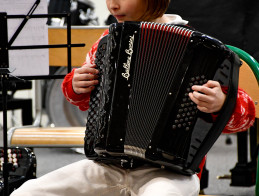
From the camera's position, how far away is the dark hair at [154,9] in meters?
1.45

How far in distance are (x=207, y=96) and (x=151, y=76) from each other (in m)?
0.16

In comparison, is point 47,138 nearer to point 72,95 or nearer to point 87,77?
point 72,95

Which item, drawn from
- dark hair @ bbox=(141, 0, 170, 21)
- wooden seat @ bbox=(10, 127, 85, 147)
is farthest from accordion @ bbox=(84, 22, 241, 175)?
wooden seat @ bbox=(10, 127, 85, 147)

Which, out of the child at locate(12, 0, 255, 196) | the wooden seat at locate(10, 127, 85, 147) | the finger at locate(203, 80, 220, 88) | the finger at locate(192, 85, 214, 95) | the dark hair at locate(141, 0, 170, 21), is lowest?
the wooden seat at locate(10, 127, 85, 147)

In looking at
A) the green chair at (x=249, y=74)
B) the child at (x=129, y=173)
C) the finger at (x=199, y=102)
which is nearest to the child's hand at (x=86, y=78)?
the child at (x=129, y=173)

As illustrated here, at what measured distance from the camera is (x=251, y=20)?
2.66m

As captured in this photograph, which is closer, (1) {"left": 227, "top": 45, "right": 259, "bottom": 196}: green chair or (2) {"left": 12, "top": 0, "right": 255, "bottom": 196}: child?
(2) {"left": 12, "top": 0, "right": 255, "bottom": 196}: child

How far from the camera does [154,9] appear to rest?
1456 mm

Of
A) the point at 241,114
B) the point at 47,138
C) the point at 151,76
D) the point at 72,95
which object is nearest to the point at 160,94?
the point at 151,76

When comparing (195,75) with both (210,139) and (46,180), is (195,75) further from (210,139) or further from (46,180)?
(46,180)

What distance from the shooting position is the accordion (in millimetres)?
1266

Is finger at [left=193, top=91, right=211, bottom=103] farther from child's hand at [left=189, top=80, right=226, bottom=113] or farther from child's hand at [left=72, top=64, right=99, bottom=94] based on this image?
child's hand at [left=72, top=64, right=99, bottom=94]

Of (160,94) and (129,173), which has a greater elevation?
(160,94)

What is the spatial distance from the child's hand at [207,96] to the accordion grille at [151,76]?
72 mm
